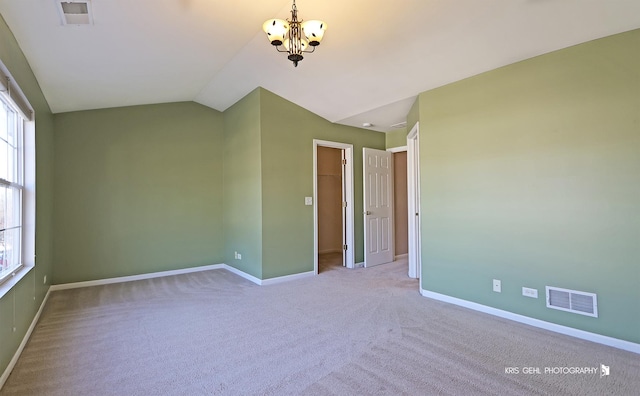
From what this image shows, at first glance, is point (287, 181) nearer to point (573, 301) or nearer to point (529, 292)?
point (529, 292)

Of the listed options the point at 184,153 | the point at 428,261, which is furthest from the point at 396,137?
the point at 184,153

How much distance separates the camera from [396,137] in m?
5.54

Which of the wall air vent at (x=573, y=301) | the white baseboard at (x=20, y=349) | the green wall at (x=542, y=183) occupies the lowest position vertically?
the white baseboard at (x=20, y=349)

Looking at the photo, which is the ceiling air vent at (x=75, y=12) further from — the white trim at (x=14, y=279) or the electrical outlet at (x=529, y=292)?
the electrical outlet at (x=529, y=292)

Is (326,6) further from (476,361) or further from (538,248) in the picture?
(476,361)

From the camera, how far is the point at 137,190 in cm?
480

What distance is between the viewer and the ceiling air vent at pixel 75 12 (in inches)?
86.6

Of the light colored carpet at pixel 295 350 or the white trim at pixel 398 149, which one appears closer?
the light colored carpet at pixel 295 350

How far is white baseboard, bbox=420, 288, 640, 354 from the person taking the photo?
7.93 ft

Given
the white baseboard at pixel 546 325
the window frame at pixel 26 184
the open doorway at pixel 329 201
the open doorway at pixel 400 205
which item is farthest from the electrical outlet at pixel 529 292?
the window frame at pixel 26 184

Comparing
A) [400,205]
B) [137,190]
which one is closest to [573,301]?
[400,205]

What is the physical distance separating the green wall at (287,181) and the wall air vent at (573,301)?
2.97 meters

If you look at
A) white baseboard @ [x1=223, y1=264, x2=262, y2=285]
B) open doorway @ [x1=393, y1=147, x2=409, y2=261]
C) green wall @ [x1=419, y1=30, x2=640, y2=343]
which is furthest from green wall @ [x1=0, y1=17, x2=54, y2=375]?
open doorway @ [x1=393, y1=147, x2=409, y2=261]

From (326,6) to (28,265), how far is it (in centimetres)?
366
